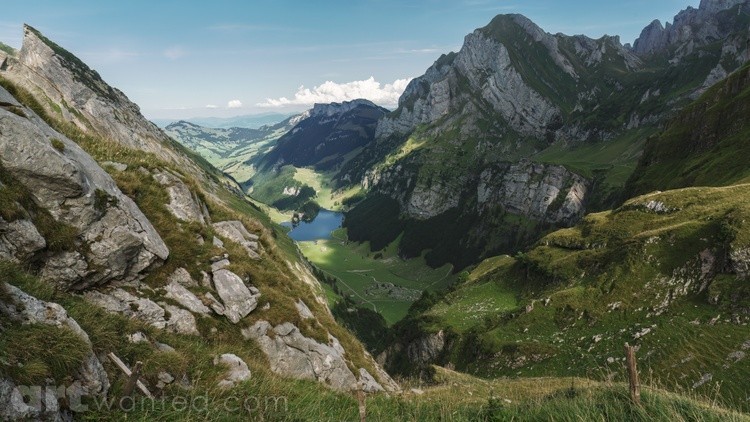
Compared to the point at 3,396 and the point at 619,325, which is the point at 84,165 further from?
the point at 619,325

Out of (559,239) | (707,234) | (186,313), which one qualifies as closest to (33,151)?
(186,313)

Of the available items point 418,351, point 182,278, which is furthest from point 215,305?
point 418,351

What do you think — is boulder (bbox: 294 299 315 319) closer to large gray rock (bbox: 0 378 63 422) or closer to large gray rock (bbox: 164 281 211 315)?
large gray rock (bbox: 164 281 211 315)

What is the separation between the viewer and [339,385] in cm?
2284

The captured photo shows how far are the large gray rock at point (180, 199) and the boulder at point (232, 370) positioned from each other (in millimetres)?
13659

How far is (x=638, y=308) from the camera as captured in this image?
6525 centimetres

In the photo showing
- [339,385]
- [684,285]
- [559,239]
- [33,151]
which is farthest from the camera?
[559,239]

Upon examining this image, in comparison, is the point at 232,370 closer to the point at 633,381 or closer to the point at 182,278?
the point at 182,278

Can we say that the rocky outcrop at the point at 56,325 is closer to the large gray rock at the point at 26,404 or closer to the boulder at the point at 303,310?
the large gray rock at the point at 26,404

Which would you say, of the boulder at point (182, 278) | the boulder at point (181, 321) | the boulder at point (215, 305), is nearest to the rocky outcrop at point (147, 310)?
the boulder at point (181, 321)

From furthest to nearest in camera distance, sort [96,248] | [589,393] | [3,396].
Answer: [96,248], [589,393], [3,396]

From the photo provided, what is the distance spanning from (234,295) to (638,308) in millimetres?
A: 67762

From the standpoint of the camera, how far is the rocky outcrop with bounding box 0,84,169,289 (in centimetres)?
1538

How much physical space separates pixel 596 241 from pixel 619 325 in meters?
36.6
